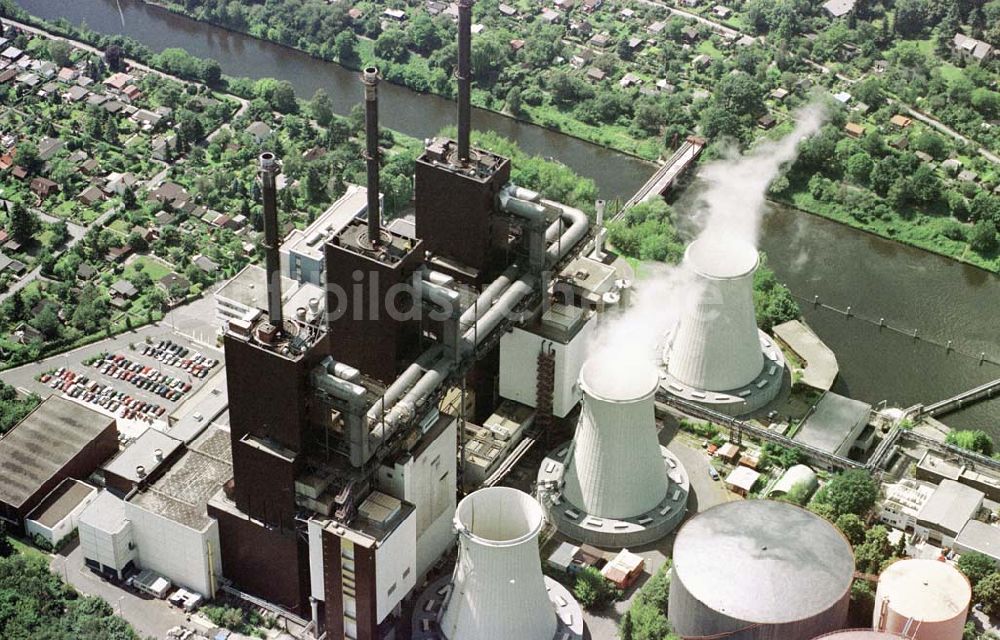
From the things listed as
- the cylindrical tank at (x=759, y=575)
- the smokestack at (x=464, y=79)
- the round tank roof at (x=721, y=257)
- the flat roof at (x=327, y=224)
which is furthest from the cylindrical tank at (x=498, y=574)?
the flat roof at (x=327, y=224)

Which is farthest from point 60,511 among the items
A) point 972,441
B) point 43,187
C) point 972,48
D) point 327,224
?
point 972,48

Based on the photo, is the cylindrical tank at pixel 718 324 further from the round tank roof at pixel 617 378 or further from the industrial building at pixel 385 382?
the round tank roof at pixel 617 378

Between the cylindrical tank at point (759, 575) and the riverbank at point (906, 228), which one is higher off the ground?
the cylindrical tank at point (759, 575)

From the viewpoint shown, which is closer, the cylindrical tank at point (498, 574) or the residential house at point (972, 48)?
the cylindrical tank at point (498, 574)

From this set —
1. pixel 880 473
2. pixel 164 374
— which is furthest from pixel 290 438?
pixel 880 473

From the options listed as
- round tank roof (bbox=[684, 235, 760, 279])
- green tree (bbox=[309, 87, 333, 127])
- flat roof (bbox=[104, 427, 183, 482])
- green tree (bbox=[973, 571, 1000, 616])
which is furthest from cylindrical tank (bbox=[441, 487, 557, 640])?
green tree (bbox=[309, 87, 333, 127])

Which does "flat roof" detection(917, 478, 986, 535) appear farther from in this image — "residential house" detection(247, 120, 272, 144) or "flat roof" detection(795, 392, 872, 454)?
"residential house" detection(247, 120, 272, 144)

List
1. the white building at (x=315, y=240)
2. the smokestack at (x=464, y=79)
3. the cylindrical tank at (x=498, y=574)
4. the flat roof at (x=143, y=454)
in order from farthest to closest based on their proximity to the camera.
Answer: the white building at (x=315, y=240) < the smokestack at (x=464, y=79) < the flat roof at (x=143, y=454) < the cylindrical tank at (x=498, y=574)
